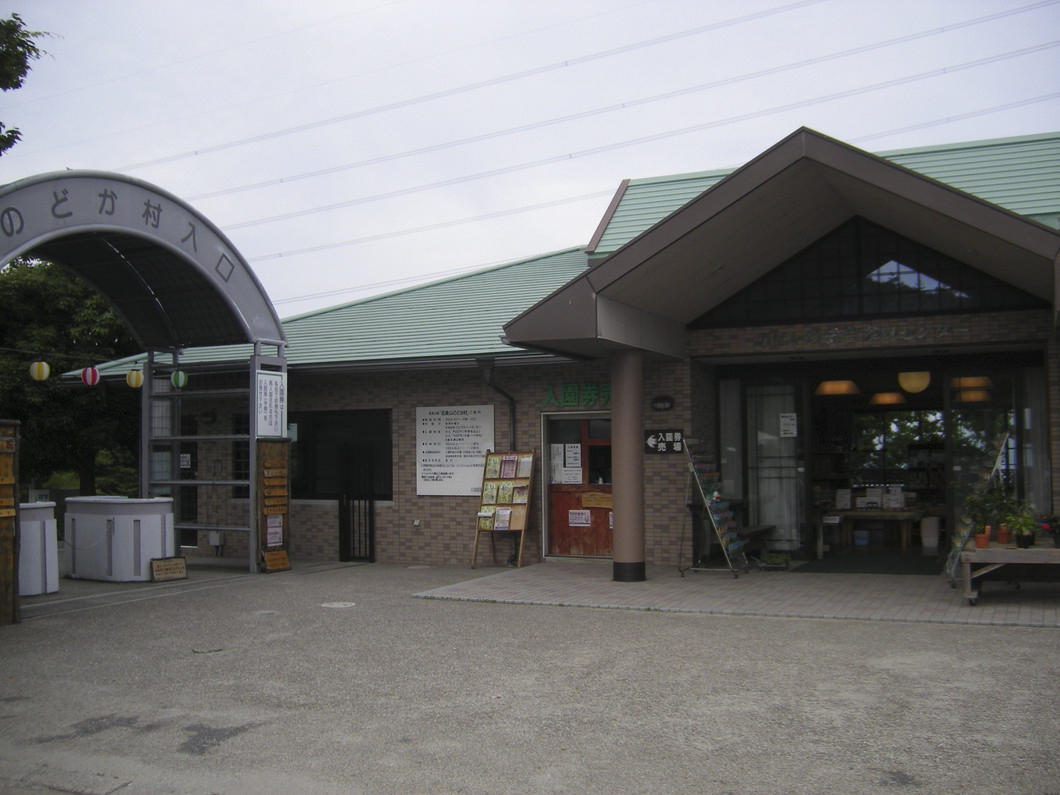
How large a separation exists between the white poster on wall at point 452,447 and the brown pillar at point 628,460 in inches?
130

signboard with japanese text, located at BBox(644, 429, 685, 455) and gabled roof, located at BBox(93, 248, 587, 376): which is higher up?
gabled roof, located at BBox(93, 248, 587, 376)

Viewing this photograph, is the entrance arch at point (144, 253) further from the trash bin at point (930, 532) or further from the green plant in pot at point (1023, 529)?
the trash bin at point (930, 532)

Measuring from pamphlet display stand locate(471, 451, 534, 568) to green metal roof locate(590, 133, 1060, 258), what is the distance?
340 cm

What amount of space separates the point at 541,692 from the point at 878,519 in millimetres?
10629

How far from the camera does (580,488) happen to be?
1471 centimetres

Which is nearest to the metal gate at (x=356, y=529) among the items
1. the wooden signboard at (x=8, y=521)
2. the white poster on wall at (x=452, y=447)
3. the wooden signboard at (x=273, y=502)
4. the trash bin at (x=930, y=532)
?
the white poster on wall at (x=452, y=447)

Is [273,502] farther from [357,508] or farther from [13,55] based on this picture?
[13,55]

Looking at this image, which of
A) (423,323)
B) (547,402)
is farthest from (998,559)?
(423,323)

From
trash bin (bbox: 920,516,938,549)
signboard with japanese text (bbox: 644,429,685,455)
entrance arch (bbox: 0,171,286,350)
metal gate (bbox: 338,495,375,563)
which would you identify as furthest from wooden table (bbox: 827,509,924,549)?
entrance arch (bbox: 0,171,286,350)

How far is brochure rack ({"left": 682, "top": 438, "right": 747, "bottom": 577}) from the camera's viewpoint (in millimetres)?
12609

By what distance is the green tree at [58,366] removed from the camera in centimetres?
2223

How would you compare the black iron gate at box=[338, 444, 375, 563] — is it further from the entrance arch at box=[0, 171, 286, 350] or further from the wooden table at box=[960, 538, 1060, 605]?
the wooden table at box=[960, 538, 1060, 605]

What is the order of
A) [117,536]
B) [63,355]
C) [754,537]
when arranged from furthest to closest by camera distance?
1. [63,355]
2. [754,537]
3. [117,536]

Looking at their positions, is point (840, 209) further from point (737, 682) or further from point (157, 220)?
point (157, 220)
